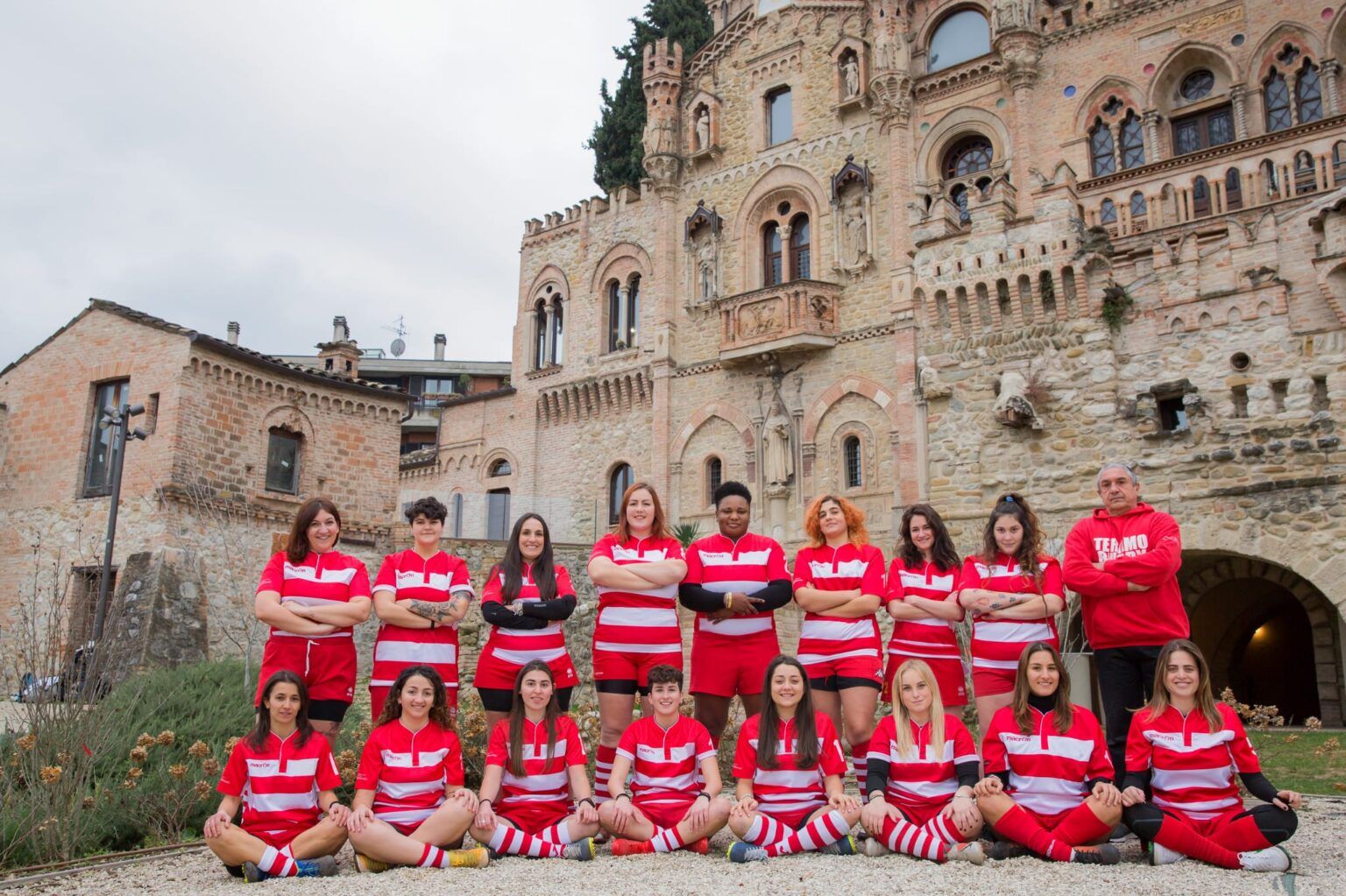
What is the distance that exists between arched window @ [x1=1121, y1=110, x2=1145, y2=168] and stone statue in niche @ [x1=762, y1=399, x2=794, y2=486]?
29.9 feet

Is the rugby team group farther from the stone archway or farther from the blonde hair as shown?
the stone archway

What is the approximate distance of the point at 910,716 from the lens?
671 centimetres

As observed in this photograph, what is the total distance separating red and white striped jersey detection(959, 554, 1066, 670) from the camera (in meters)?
7.04

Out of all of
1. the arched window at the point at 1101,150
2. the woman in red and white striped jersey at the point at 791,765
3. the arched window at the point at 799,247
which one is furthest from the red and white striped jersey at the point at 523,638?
the arched window at the point at 799,247

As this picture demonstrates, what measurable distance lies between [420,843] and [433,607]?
1564 mm

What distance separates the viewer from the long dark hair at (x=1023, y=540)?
718cm

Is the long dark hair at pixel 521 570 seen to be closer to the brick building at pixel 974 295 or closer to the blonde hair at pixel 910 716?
the blonde hair at pixel 910 716

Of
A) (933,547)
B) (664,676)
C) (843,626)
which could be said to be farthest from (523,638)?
(933,547)

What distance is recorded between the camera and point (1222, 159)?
64.7 ft

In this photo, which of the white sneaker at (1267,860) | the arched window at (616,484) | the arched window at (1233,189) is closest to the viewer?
the white sneaker at (1267,860)

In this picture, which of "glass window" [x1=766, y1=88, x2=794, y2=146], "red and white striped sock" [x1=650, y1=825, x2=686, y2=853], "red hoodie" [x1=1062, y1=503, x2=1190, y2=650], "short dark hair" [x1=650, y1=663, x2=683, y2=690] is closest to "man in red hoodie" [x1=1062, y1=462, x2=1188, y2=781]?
"red hoodie" [x1=1062, y1=503, x2=1190, y2=650]

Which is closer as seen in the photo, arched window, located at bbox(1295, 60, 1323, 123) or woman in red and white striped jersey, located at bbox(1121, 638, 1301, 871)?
woman in red and white striped jersey, located at bbox(1121, 638, 1301, 871)

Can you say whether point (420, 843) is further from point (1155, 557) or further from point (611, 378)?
point (611, 378)

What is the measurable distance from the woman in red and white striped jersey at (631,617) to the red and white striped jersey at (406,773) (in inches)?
47.1
